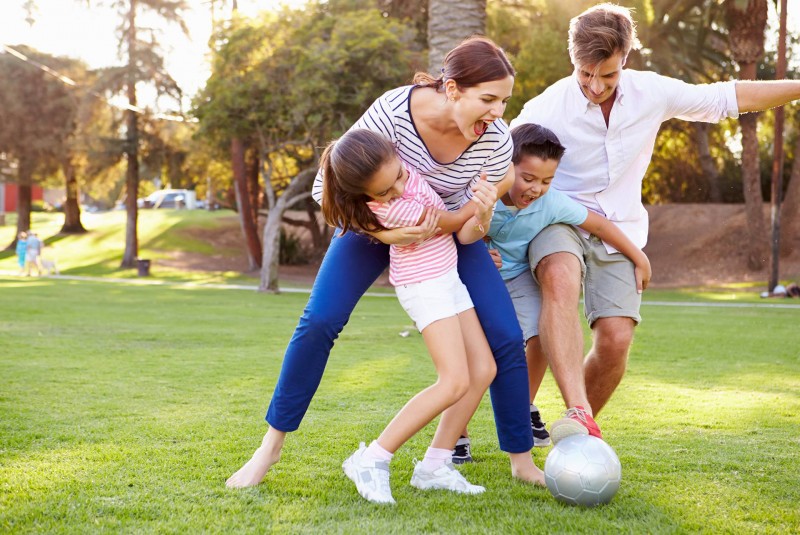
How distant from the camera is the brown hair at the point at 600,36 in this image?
4.43 metres

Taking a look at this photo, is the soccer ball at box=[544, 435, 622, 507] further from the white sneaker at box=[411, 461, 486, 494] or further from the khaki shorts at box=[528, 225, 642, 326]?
the khaki shorts at box=[528, 225, 642, 326]

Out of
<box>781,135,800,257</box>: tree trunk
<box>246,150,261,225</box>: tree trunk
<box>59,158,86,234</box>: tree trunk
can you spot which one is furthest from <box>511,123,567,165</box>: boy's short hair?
<box>59,158,86,234</box>: tree trunk

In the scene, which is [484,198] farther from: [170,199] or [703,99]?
[170,199]

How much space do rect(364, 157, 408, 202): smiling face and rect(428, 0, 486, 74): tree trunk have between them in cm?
919

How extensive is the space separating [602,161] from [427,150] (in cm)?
121

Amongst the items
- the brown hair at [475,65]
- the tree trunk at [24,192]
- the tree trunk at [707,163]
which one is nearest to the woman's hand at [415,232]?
the brown hair at [475,65]

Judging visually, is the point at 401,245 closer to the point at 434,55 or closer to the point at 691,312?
the point at 434,55

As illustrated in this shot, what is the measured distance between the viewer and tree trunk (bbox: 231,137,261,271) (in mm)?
30250

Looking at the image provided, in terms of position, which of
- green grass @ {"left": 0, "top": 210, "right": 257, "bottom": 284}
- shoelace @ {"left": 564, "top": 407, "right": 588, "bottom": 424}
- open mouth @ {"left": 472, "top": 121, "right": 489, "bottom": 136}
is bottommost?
green grass @ {"left": 0, "top": 210, "right": 257, "bottom": 284}

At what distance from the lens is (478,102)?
155 inches

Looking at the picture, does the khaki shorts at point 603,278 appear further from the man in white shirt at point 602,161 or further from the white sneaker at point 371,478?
the white sneaker at point 371,478

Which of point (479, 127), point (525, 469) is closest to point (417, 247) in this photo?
point (479, 127)

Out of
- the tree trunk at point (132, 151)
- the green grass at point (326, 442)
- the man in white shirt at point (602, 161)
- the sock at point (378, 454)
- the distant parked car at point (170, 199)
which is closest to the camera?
the green grass at point (326, 442)

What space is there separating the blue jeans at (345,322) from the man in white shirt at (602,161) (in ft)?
1.18
